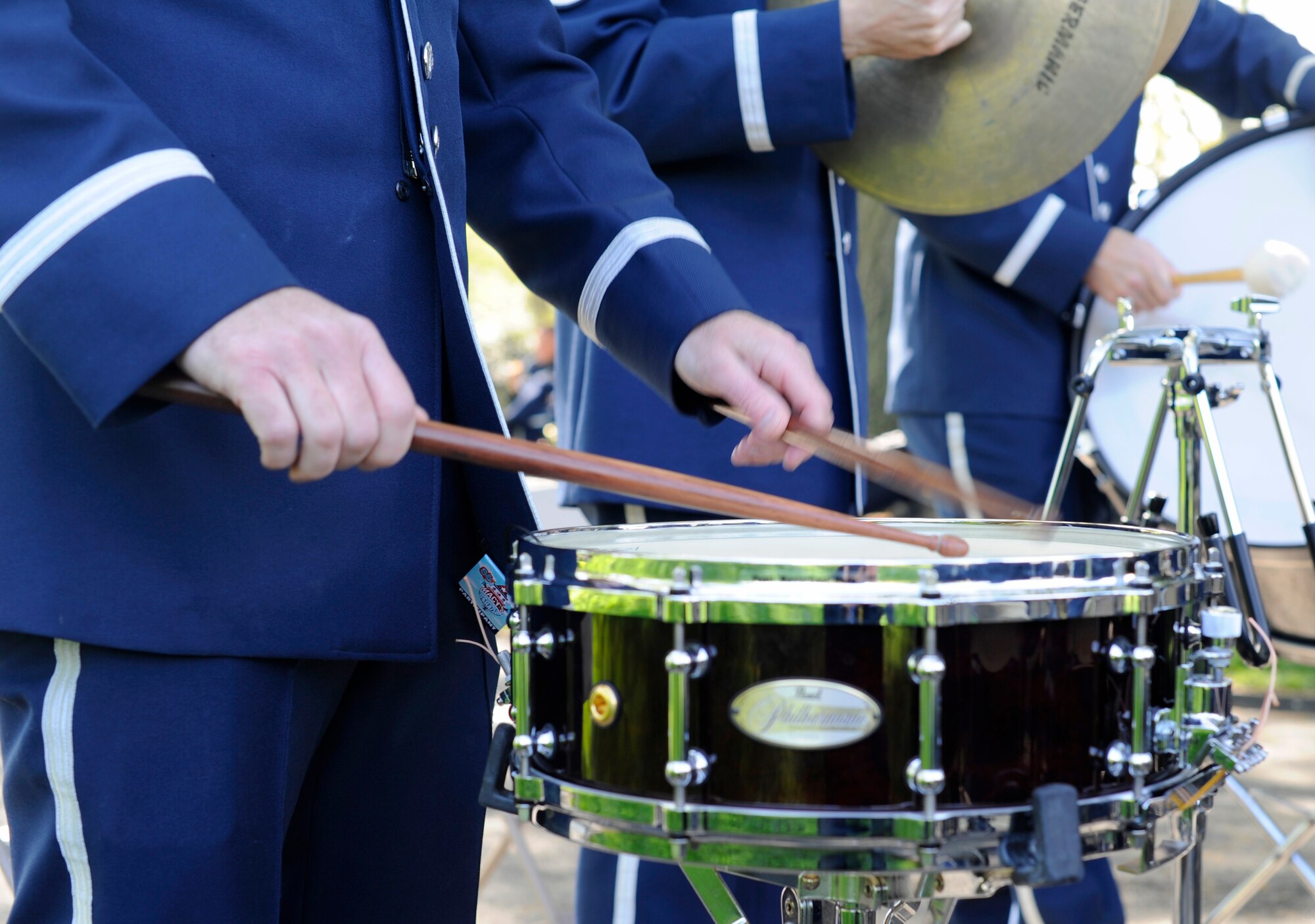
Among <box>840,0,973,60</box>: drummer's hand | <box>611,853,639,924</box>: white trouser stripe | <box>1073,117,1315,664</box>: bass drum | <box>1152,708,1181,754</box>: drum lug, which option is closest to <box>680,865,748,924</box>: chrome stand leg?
<box>1152,708,1181,754</box>: drum lug

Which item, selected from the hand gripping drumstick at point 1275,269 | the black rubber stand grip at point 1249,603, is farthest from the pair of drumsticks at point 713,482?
the hand gripping drumstick at point 1275,269

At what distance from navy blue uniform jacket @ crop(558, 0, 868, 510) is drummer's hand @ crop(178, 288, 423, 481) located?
1.06 metres

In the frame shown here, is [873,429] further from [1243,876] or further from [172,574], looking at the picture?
[172,574]

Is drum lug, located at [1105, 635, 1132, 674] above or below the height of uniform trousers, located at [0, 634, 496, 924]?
above

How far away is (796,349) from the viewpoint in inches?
51.2

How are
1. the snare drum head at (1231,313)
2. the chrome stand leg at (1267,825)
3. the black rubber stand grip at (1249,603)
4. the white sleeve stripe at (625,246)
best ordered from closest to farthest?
the white sleeve stripe at (625,246), the black rubber stand grip at (1249,603), the chrome stand leg at (1267,825), the snare drum head at (1231,313)

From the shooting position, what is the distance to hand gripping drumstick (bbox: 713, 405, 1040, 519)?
4.24 feet

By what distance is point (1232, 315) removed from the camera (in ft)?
8.04

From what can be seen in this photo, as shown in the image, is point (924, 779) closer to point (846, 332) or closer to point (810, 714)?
point (810, 714)

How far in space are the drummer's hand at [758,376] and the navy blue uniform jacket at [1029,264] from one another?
127 cm

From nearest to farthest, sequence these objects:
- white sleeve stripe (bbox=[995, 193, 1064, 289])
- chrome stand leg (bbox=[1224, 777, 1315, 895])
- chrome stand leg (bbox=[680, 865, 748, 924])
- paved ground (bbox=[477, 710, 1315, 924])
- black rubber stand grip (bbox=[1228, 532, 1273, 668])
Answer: chrome stand leg (bbox=[680, 865, 748, 924]) → black rubber stand grip (bbox=[1228, 532, 1273, 668]) → chrome stand leg (bbox=[1224, 777, 1315, 895]) → white sleeve stripe (bbox=[995, 193, 1064, 289]) → paved ground (bbox=[477, 710, 1315, 924])

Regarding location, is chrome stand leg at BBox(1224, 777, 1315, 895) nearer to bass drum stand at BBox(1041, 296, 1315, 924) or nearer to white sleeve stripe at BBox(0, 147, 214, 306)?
bass drum stand at BBox(1041, 296, 1315, 924)

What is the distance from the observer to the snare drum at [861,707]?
100cm

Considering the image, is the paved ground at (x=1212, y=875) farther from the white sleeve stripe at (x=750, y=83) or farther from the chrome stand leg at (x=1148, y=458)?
the white sleeve stripe at (x=750, y=83)
